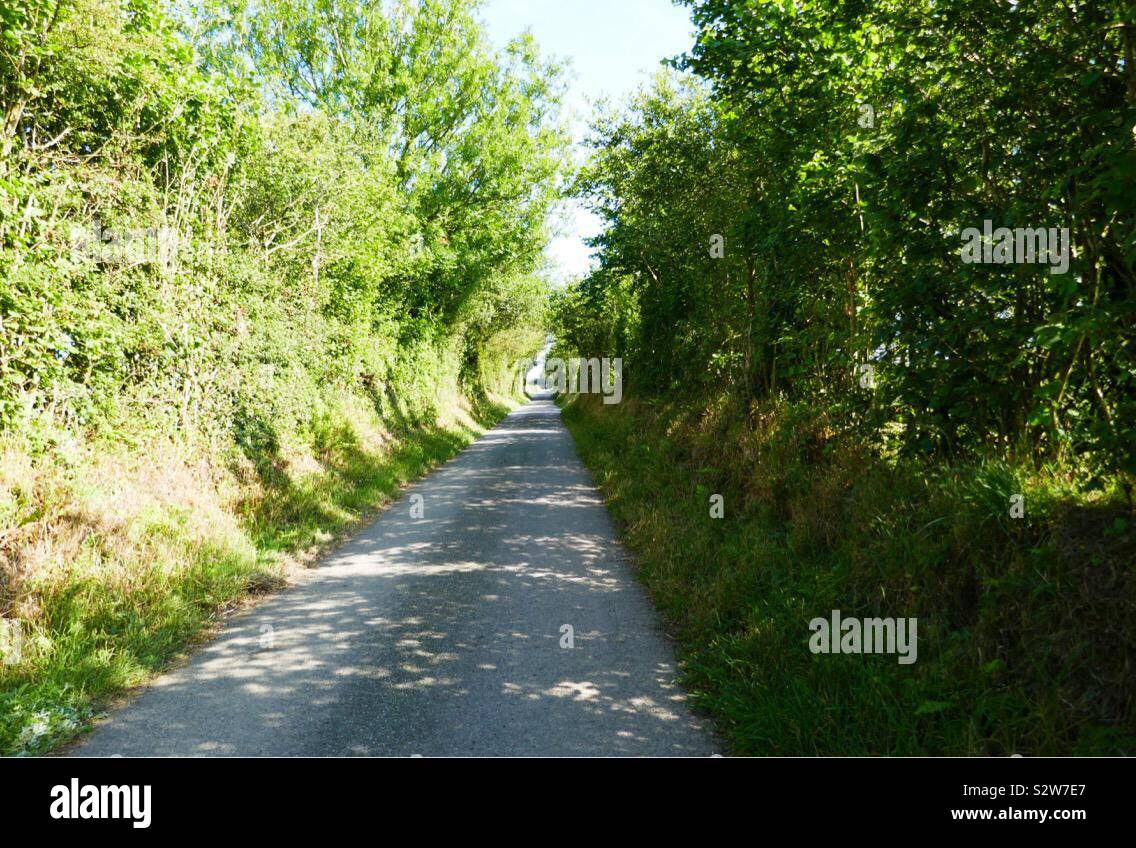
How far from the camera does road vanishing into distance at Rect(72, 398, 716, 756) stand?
368cm

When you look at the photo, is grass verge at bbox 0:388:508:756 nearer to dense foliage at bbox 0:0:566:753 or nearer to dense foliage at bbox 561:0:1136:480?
dense foliage at bbox 0:0:566:753

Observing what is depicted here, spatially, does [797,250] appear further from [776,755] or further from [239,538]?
[239,538]

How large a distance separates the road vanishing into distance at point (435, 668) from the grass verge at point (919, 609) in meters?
0.55

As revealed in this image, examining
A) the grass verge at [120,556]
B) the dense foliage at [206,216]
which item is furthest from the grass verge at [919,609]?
the dense foliage at [206,216]

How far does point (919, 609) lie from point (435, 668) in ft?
12.2

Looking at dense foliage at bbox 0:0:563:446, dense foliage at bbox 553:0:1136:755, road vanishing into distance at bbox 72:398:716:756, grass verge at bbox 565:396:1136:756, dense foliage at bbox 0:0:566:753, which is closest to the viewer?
grass verge at bbox 565:396:1136:756

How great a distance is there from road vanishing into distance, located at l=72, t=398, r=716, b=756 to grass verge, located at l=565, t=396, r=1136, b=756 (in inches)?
21.6

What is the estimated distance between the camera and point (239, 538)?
6996 millimetres

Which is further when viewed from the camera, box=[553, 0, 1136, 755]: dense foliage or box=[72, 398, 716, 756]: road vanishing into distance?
box=[72, 398, 716, 756]: road vanishing into distance

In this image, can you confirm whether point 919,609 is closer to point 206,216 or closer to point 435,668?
point 435,668

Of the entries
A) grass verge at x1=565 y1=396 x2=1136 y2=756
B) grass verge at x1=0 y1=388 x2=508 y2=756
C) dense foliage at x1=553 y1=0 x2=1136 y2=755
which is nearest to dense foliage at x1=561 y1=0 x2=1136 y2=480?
dense foliage at x1=553 y1=0 x2=1136 y2=755

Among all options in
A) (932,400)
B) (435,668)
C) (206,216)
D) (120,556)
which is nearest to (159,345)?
(206,216)

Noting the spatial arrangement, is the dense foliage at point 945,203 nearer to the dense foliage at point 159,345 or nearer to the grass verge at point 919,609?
the grass verge at point 919,609

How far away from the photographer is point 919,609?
4.18m
